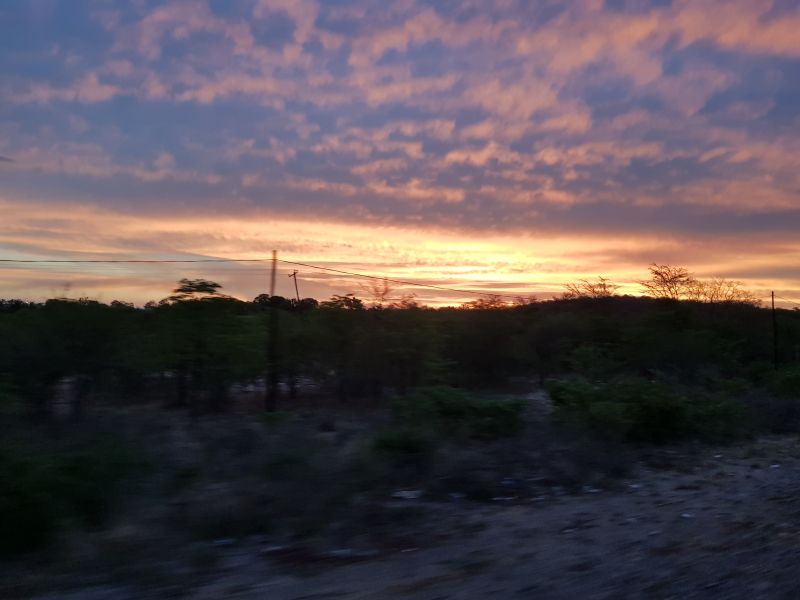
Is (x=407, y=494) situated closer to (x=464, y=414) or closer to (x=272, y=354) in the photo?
(x=464, y=414)

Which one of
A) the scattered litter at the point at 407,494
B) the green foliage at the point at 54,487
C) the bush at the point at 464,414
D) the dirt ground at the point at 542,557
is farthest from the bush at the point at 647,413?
the green foliage at the point at 54,487

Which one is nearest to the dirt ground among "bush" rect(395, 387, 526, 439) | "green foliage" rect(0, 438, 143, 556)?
"green foliage" rect(0, 438, 143, 556)

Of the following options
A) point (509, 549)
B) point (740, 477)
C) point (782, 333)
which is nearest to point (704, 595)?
point (509, 549)

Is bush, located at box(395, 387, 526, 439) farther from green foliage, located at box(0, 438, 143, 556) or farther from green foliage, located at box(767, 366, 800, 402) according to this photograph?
green foliage, located at box(767, 366, 800, 402)

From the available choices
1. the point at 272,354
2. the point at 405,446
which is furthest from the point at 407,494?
the point at 272,354

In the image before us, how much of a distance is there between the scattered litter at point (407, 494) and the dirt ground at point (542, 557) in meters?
0.11

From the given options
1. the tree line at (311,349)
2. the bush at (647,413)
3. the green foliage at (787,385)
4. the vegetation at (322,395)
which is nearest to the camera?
the vegetation at (322,395)

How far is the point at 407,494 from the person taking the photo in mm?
11711

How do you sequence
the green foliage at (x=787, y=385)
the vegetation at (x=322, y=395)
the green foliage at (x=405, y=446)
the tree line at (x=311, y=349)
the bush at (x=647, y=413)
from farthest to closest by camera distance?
1. the green foliage at (x=787, y=385)
2. the tree line at (x=311, y=349)
3. the bush at (x=647, y=413)
4. the green foliage at (x=405, y=446)
5. the vegetation at (x=322, y=395)

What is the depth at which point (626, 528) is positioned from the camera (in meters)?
10.1

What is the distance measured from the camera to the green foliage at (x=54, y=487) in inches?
299

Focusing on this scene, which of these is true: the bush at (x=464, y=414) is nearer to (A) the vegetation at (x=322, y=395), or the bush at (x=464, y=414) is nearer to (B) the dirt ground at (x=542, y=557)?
(A) the vegetation at (x=322, y=395)

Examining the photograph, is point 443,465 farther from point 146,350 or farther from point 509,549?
point 146,350

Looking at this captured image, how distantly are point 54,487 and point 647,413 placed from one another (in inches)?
554
